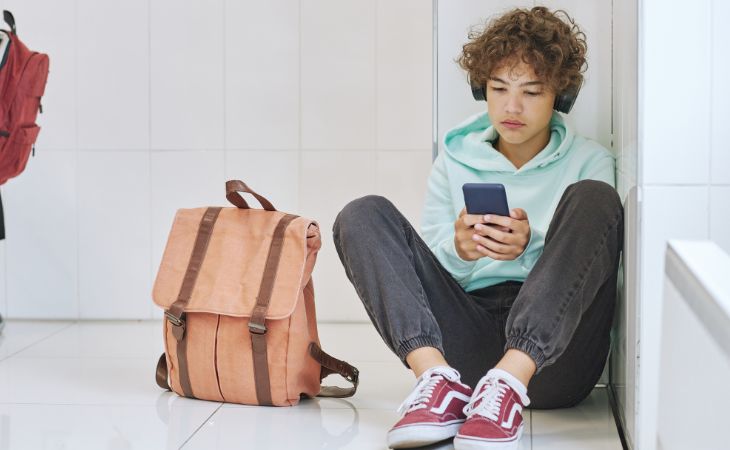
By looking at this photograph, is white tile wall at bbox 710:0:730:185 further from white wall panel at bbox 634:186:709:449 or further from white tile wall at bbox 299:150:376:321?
white tile wall at bbox 299:150:376:321

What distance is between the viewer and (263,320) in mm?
1830

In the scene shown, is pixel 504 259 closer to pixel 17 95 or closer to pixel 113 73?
pixel 17 95

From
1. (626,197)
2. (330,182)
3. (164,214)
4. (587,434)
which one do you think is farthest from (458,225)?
(164,214)

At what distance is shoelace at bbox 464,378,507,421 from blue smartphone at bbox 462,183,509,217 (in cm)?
30

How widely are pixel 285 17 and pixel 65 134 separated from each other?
75 centimetres

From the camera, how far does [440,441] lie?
5.19 feet

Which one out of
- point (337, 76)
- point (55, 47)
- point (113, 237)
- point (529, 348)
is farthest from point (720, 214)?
point (55, 47)

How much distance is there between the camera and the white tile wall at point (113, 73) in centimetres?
Answer: 297

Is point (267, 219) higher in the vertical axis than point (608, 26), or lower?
lower

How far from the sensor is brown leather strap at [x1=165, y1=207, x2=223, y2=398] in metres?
1.91

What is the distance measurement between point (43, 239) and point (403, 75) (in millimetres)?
1200

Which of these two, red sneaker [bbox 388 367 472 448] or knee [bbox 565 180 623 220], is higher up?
knee [bbox 565 180 623 220]

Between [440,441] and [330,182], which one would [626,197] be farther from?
[330,182]

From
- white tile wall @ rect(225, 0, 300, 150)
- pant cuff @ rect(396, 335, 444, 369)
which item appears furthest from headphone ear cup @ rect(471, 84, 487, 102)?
white tile wall @ rect(225, 0, 300, 150)
